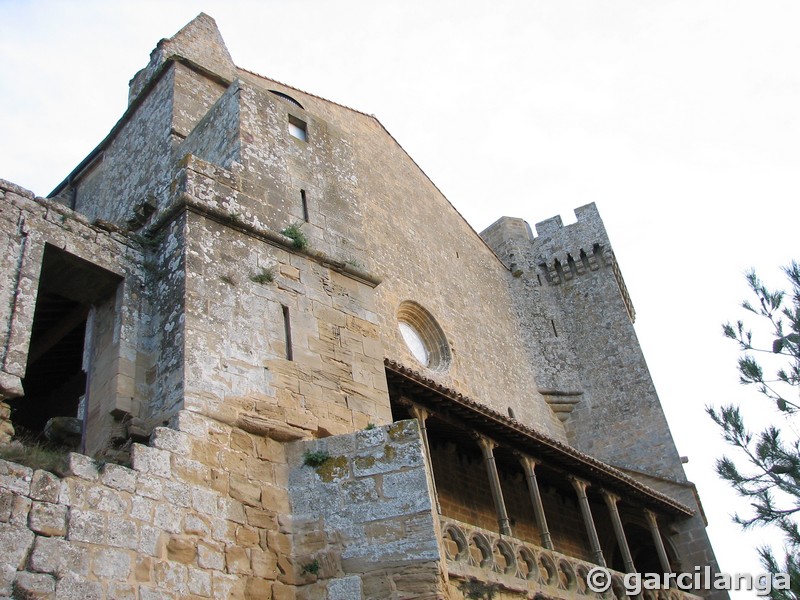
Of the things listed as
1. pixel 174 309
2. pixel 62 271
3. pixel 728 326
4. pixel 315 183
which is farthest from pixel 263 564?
pixel 728 326

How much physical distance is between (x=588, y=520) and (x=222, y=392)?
8.81 meters

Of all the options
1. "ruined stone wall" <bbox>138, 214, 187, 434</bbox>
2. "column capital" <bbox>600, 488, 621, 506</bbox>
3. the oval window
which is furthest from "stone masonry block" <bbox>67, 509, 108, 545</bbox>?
the oval window

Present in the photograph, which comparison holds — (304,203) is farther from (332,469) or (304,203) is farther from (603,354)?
(603,354)

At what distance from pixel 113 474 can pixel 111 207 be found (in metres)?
5.78

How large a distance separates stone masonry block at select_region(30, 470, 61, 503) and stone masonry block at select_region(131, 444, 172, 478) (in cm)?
59

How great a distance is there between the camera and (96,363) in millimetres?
6867

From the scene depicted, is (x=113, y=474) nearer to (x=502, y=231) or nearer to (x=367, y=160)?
(x=367, y=160)

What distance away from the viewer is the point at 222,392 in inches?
249

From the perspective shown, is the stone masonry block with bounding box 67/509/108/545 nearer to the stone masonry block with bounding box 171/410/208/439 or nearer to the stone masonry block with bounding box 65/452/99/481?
the stone masonry block with bounding box 65/452/99/481

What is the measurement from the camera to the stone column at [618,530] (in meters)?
13.3

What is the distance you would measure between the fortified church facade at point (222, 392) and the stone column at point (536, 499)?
176 mm

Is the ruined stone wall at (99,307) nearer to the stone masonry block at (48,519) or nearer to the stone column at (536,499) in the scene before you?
the stone masonry block at (48,519)

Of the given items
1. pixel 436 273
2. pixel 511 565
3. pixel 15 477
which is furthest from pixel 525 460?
pixel 15 477

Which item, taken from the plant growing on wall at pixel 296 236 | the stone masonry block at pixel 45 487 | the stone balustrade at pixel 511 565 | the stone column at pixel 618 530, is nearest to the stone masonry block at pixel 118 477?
the stone masonry block at pixel 45 487
